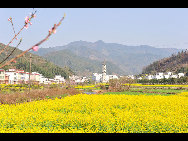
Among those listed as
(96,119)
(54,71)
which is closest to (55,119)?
(96,119)

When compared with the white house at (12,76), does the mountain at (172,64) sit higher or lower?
higher

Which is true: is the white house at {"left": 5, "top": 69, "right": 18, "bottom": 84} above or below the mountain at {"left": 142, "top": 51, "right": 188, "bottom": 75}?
below

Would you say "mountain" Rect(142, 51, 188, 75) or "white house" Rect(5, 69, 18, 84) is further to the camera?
"mountain" Rect(142, 51, 188, 75)

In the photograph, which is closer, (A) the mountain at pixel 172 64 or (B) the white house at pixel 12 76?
(B) the white house at pixel 12 76

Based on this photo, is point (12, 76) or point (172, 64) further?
point (172, 64)

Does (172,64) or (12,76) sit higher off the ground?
(172,64)
